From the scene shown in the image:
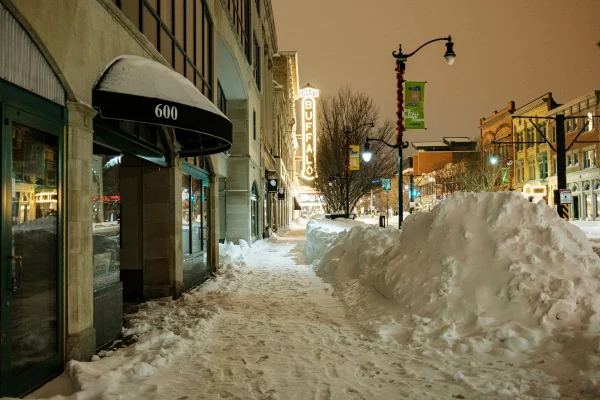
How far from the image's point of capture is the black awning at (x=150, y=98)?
235 inches

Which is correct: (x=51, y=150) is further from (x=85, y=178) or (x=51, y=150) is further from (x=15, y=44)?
(x=15, y=44)

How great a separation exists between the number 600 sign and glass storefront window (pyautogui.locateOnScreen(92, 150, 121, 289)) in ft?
7.13

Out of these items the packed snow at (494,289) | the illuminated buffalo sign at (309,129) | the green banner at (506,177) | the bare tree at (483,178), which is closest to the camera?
the packed snow at (494,289)

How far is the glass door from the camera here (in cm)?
431

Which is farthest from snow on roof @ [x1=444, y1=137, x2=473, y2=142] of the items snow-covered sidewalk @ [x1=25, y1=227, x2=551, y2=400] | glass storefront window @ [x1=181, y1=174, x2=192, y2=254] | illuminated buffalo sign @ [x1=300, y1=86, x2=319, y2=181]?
snow-covered sidewalk @ [x1=25, y1=227, x2=551, y2=400]

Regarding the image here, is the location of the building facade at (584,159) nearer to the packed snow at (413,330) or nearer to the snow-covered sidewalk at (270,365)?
the packed snow at (413,330)

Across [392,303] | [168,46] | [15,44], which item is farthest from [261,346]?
[168,46]

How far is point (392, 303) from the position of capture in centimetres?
794

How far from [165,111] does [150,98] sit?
0.29 metres

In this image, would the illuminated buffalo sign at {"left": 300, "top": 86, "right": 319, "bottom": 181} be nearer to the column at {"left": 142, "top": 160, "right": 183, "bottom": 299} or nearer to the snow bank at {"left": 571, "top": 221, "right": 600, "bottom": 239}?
the snow bank at {"left": 571, "top": 221, "right": 600, "bottom": 239}

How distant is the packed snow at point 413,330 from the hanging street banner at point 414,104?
7.30m

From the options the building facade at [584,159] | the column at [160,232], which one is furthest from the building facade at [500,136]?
the column at [160,232]

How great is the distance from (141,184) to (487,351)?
750 centimetres

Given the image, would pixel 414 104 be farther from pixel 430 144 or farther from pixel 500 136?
pixel 430 144
